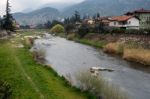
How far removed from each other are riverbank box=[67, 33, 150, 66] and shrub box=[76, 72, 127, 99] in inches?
784

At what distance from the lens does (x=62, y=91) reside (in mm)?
26938

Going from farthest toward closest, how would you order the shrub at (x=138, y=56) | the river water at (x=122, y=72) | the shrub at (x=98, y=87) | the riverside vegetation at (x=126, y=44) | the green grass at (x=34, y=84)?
the riverside vegetation at (x=126, y=44) < the shrub at (x=138, y=56) < the river water at (x=122, y=72) < the green grass at (x=34, y=84) < the shrub at (x=98, y=87)

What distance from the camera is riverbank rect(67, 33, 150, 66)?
4966cm

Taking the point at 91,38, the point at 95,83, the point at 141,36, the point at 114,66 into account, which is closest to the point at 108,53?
the point at 141,36

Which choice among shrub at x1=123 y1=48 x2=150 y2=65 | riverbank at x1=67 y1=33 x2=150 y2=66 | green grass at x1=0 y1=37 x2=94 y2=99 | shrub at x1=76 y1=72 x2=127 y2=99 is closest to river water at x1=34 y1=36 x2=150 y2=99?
shrub at x1=123 y1=48 x2=150 y2=65

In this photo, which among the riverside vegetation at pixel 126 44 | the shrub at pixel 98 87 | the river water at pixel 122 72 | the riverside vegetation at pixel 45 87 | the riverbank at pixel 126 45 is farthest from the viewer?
the riverside vegetation at pixel 126 44

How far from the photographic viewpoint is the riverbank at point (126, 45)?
163 feet

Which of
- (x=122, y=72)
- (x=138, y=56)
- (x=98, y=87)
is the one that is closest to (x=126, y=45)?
(x=138, y=56)

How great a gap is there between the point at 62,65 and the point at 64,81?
1471cm

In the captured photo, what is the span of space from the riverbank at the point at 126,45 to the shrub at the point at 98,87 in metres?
19.9

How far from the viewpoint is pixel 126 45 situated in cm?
6244

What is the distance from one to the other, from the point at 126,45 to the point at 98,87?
37132 millimetres

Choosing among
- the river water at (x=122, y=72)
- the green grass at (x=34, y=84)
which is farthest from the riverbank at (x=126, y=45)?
the green grass at (x=34, y=84)

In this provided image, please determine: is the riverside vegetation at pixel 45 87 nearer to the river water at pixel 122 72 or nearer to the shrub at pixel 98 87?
the shrub at pixel 98 87
